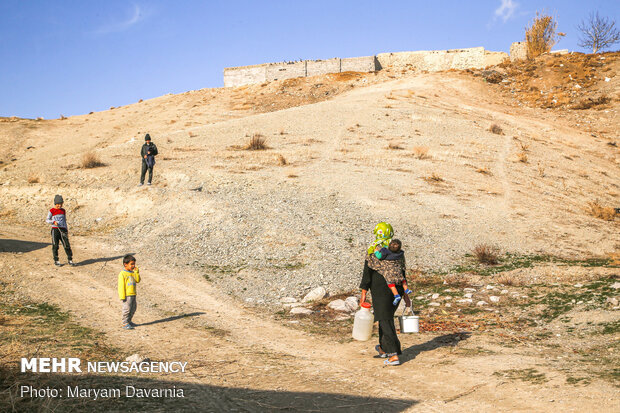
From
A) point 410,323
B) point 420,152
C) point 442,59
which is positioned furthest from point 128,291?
point 442,59

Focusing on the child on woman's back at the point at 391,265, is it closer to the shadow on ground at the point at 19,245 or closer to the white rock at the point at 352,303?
the white rock at the point at 352,303

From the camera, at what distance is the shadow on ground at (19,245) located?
1381cm

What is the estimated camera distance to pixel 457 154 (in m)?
24.4

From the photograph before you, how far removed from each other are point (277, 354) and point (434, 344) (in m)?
2.71

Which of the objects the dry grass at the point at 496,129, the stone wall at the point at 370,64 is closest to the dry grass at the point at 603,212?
the dry grass at the point at 496,129

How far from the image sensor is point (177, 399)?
5.46 meters

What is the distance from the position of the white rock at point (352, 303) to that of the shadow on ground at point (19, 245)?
10.0 metres

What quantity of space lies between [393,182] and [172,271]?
10406 millimetres

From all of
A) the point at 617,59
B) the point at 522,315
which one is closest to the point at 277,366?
the point at 522,315

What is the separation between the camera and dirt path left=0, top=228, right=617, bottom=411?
554cm

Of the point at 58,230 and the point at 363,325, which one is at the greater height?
the point at 58,230

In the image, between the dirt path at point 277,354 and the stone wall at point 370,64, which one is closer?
the dirt path at point 277,354

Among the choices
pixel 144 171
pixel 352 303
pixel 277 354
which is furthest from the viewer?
pixel 144 171

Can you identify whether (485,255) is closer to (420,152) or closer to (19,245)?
(420,152)
